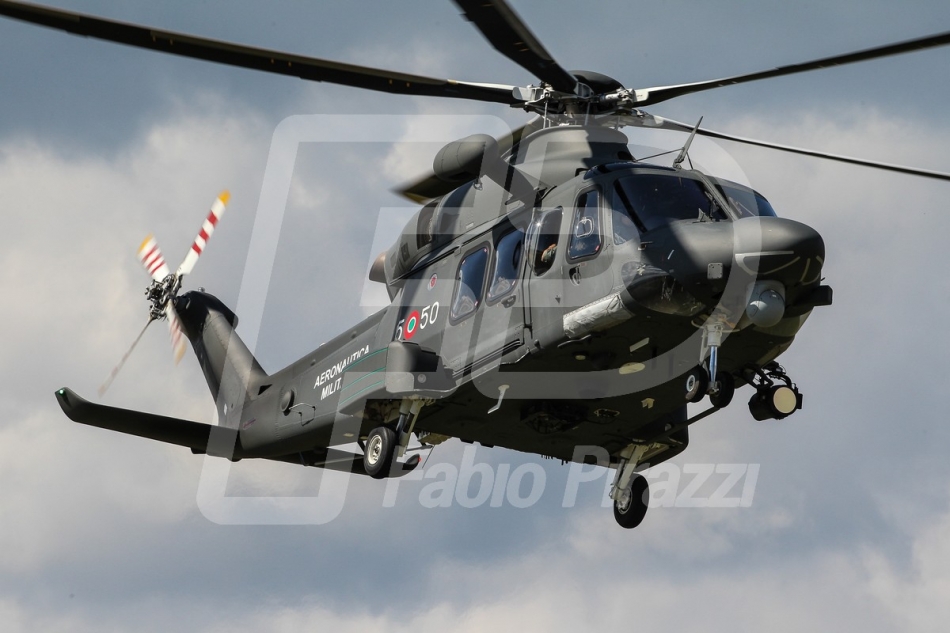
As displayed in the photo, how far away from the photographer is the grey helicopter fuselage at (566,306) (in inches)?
556

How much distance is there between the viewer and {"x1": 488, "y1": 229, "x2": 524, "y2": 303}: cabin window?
617 inches

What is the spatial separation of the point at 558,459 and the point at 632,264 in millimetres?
4563

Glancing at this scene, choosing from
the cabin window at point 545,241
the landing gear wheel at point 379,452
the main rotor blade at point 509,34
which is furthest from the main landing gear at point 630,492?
the main rotor blade at point 509,34

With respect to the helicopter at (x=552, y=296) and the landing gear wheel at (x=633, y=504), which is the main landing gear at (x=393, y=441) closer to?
the helicopter at (x=552, y=296)

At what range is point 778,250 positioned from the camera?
45.3ft

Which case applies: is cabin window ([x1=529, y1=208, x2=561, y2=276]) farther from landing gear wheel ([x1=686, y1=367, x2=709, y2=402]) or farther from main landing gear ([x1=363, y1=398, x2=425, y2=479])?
main landing gear ([x1=363, y1=398, x2=425, y2=479])

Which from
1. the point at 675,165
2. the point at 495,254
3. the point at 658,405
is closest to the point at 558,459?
the point at 658,405

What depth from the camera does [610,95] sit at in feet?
53.7

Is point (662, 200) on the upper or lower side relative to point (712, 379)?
upper

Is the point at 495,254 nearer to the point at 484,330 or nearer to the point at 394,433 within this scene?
the point at 484,330

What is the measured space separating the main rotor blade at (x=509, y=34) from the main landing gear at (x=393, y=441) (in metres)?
4.53

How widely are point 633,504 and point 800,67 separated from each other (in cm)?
675

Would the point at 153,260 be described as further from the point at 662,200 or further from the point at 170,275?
the point at 662,200

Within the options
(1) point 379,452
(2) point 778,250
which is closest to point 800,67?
(2) point 778,250
